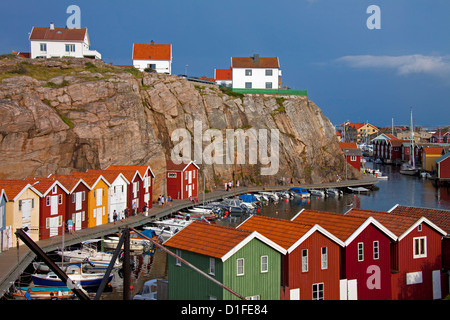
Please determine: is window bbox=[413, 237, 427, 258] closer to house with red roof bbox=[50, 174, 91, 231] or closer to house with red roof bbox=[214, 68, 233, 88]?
house with red roof bbox=[50, 174, 91, 231]

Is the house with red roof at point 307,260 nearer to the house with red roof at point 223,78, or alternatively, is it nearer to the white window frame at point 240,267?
the white window frame at point 240,267

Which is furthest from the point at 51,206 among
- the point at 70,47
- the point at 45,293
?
the point at 70,47

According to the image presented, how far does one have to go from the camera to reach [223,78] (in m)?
103

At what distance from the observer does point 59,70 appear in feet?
241

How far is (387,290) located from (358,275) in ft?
6.64

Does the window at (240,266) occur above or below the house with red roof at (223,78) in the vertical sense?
below

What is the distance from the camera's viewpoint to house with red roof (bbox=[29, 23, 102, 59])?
8106 centimetres

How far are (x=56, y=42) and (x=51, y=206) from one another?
48.3 meters

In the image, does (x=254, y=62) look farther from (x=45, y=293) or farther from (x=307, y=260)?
(x=307, y=260)

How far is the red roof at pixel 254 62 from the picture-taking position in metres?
94.9

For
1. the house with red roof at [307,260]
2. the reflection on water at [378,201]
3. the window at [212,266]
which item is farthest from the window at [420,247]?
the reflection on water at [378,201]

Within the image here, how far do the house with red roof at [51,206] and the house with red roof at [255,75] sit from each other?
188 ft

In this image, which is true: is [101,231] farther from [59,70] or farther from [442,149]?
[442,149]
